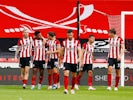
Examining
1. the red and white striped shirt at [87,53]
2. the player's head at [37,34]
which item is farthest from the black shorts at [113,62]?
the player's head at [37,34]

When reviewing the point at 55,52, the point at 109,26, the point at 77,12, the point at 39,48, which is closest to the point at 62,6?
the point at 77,12

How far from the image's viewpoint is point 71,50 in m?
17.0

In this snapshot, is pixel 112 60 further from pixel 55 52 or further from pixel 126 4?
pixel 126 4

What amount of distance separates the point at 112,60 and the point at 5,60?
15.6ft

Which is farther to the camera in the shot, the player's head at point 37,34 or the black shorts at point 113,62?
the black shorts at point 113,62

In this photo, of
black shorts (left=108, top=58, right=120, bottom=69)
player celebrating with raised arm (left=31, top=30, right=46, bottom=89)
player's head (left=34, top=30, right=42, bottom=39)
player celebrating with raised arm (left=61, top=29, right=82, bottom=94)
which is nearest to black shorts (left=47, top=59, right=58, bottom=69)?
player celebrating with raised arm (left=31, top=30, right=46, bottom=89)

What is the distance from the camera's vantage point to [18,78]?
21688mm

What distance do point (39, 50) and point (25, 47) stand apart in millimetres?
481

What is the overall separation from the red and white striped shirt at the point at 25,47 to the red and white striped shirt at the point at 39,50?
172 millimetres

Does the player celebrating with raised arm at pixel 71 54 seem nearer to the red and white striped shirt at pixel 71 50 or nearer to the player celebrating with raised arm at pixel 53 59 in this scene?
the red and white striped shirt at pixel 71 50

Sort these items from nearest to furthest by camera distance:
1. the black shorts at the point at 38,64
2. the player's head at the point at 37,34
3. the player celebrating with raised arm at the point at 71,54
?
the player celebrating with raised arm at the point at 71,54, the player's head at the point at 37,34, the black shorts at the point at 38,64

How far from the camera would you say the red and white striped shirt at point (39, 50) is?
757 inches

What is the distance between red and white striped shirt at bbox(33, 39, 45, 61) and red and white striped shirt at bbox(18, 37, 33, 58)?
172mm

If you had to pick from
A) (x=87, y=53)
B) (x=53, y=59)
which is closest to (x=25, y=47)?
(x=53, y=59)
